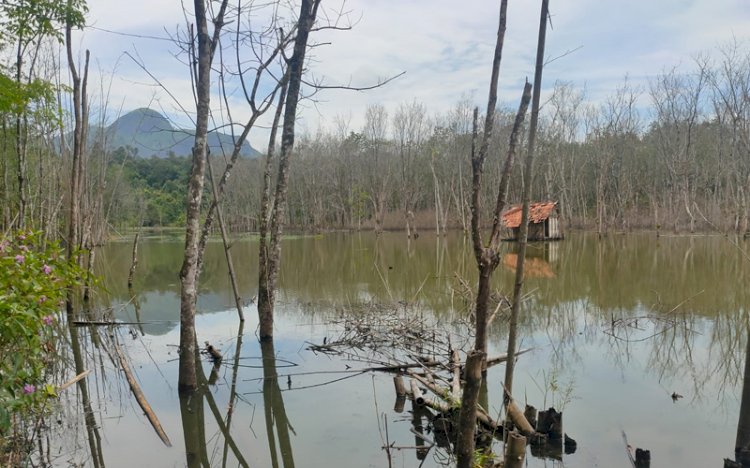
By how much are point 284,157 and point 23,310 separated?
17.9 ft

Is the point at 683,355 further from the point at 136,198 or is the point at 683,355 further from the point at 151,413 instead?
the point at 136,198

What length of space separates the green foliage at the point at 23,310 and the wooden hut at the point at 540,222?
2837 cm

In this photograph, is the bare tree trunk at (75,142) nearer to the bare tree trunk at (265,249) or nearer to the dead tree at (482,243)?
the bare tree trunk at (265,249)

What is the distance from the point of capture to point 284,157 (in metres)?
8.58

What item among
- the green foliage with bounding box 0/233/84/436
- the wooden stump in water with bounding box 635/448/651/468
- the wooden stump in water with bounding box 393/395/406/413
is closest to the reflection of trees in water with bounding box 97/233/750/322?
the wooden stump in water with bounding box 393/395/406/413

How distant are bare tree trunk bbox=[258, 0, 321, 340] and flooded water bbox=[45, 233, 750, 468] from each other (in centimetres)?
64

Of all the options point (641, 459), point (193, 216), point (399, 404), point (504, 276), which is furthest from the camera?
point (504, 276)

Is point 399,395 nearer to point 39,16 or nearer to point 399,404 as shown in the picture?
point 399,404

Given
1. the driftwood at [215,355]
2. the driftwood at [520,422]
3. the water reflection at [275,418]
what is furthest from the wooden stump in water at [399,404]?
the driftwood at [215,355]

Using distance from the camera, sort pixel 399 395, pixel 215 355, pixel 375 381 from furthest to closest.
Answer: pixel 215 355
pixel 375 381
pixel 399 395

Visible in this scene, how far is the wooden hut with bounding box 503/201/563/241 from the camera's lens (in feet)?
102

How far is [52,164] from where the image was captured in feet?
67.7

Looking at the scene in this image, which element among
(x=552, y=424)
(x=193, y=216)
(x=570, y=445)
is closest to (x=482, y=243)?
(x=552, y=424)

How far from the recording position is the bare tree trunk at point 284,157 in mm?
8375
